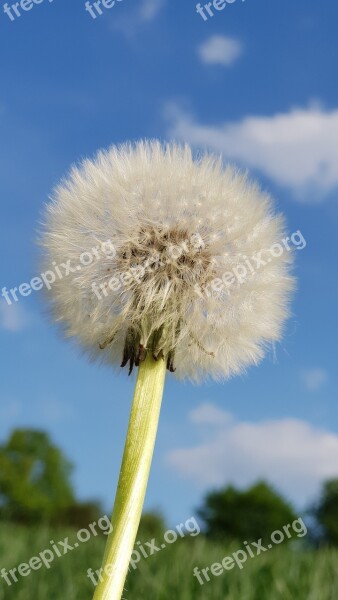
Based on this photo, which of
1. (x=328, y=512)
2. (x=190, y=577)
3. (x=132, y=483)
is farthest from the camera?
(x=328, y=512)

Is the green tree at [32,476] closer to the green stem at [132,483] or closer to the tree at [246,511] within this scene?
the tree at [246,511]

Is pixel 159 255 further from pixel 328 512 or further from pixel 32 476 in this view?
pixel 32 476

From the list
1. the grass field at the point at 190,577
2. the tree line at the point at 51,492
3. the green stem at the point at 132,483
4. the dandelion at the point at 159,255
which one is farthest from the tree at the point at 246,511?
the green stem at the point at 132,483

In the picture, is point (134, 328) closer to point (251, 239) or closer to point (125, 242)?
point (125, 242)

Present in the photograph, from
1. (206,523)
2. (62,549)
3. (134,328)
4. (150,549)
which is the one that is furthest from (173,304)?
(206,523)

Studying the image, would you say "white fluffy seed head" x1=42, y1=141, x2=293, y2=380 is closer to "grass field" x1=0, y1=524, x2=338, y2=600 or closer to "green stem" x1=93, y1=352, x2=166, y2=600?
"green stem" x1=93, y1=352, x2=166, y2=600

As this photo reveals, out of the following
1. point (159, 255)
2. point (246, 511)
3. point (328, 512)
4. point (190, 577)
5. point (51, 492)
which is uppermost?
point (51, 492)

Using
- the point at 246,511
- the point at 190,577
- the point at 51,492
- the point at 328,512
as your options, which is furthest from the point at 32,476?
the point at 190,577
